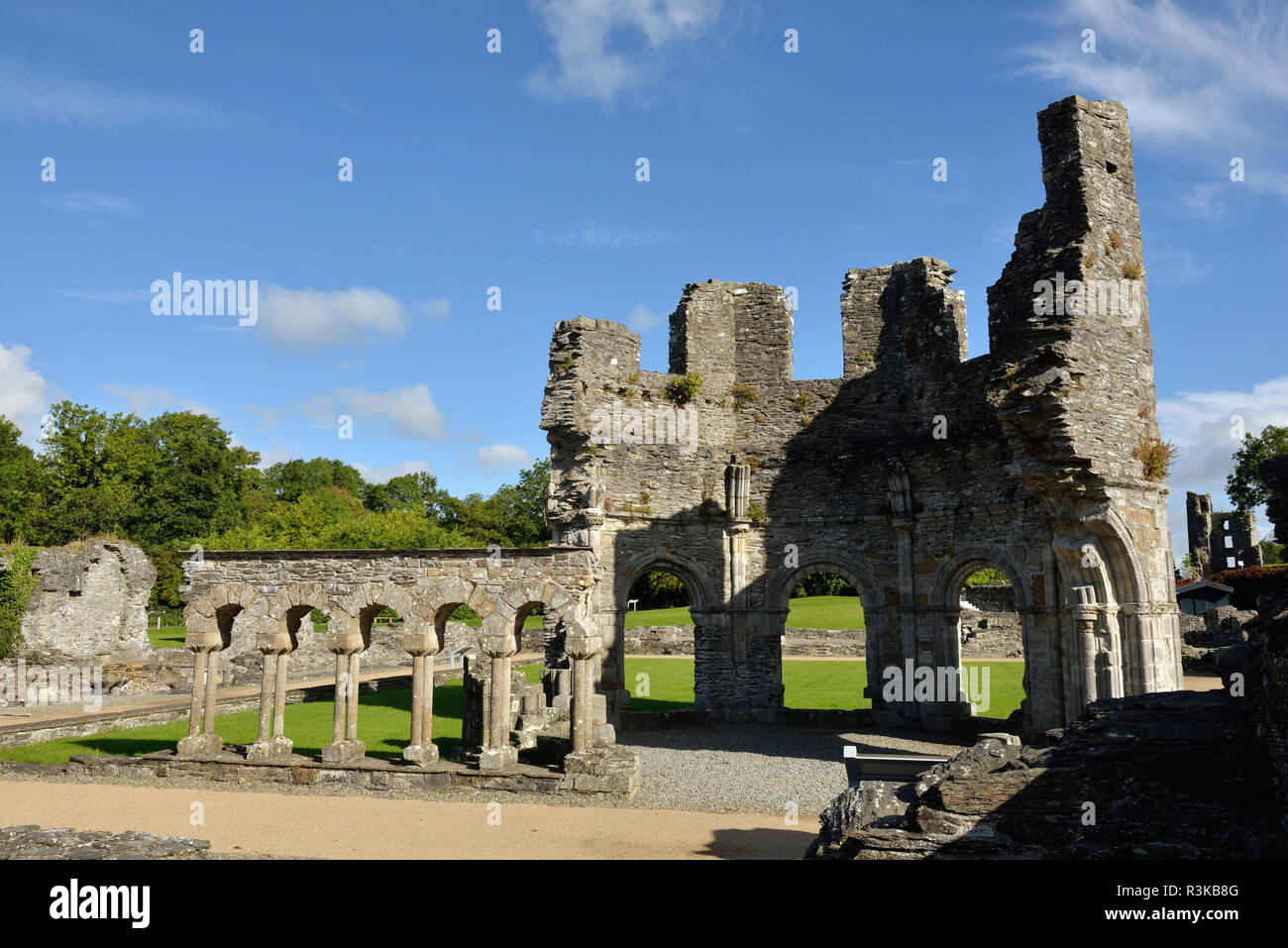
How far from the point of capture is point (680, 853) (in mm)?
9719

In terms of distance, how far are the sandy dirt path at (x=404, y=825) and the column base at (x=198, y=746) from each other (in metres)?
1.22

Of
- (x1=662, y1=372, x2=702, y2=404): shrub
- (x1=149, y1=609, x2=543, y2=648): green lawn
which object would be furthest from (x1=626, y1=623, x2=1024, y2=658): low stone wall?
(x1=662, y1=372, x2=702, y2=404): shrub

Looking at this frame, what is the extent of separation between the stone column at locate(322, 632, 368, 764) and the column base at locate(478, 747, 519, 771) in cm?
220

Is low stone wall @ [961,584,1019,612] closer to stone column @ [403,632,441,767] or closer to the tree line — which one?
the tree line

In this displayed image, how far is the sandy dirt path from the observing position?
982 centimetres

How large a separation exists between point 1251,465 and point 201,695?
50576 millimetres

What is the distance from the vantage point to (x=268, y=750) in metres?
14.5

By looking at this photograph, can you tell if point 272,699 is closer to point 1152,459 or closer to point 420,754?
point 420,754

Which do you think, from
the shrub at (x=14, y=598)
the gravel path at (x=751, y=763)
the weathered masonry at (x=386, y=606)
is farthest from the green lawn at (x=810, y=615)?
the weathered masonry at (x=386, y=606)
